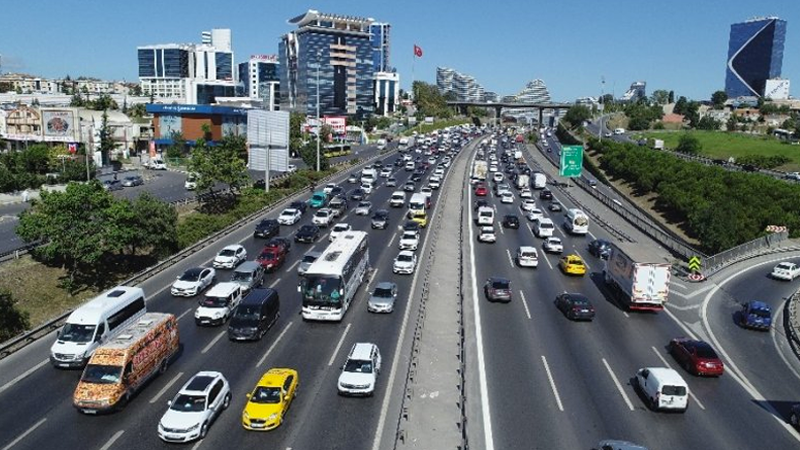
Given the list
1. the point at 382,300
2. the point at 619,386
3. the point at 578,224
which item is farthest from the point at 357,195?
the point at 619,386

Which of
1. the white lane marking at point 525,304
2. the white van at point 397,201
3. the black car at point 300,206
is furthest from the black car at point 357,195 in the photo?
the white lane marking at point 525,304

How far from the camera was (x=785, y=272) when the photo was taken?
47844 mm

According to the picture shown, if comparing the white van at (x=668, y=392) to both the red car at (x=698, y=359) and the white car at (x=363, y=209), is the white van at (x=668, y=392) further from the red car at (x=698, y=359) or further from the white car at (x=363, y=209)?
the white car at (x=363, y=209)

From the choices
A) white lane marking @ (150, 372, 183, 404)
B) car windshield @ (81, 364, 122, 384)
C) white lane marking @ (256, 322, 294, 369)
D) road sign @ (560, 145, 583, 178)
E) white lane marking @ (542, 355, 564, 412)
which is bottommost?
white lane marking @ (150, 372, 183, 404)

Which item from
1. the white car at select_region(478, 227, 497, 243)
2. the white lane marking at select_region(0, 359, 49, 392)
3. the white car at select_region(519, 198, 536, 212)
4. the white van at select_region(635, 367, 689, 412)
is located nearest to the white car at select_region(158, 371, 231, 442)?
the white lane marking at select_region(0, 359, 49, 392)

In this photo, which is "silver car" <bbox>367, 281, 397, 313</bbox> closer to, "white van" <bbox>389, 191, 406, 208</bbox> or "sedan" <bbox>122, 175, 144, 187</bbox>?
"white van" <bbox>389, 191, 406, 208</bbox>

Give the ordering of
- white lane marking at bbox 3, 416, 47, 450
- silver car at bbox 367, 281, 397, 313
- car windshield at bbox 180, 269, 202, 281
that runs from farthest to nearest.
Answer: car windshield at bbox 180, 269, 202, 281
silver car at bbox 367, 281, 397, 313
white lane marking at bbox 3, 416, 47, 450

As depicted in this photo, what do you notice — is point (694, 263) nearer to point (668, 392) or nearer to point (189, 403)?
point (668, 392)

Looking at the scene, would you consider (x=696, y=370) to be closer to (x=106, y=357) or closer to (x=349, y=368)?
(x=349, y=368)

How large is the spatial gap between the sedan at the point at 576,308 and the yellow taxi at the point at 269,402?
18.1 meters

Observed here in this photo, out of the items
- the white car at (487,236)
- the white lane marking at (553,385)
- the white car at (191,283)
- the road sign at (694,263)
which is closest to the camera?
the white lane marking at (553,385)

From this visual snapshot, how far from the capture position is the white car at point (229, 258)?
4350cm

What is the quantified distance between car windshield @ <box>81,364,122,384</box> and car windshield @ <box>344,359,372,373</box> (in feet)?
28.6

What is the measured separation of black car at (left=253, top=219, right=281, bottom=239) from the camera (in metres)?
54.0
